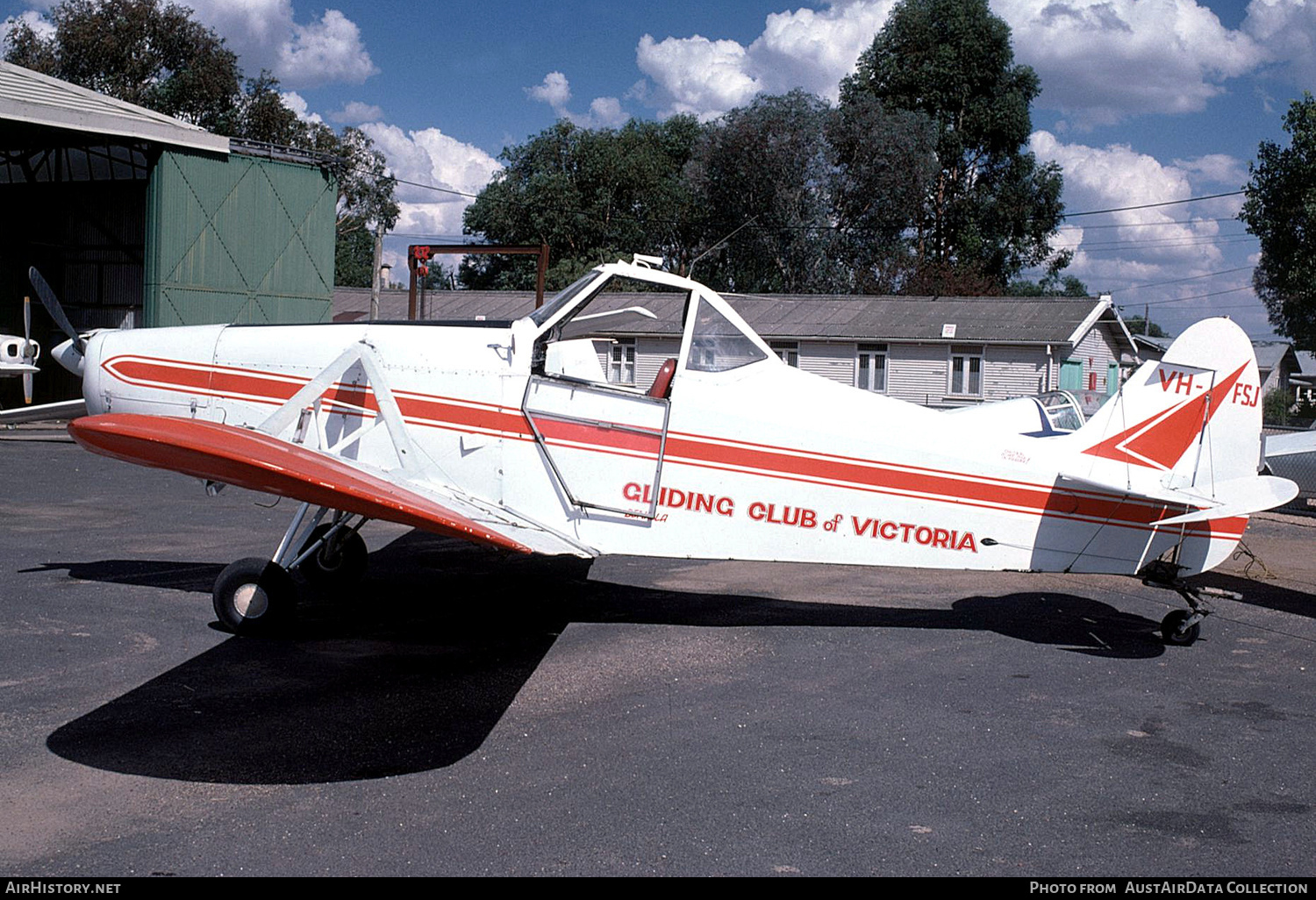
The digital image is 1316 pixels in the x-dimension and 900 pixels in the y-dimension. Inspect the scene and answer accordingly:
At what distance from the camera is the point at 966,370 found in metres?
33.0

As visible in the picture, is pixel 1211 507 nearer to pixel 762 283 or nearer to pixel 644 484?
pixel 644 484

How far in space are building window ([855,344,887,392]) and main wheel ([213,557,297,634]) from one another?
28563 mm

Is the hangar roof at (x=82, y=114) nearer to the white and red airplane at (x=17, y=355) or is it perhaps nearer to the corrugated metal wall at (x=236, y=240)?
the corrugated metal wall at (x=236, y=240)

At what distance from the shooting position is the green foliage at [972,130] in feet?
175

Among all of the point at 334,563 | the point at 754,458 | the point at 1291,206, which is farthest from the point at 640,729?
the point at 1291,206

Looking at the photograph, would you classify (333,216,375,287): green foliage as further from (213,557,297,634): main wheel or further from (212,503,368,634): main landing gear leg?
(213,557,297,634): main wheel

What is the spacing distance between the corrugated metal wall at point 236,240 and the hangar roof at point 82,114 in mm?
696

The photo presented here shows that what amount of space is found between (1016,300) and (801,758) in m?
32.0

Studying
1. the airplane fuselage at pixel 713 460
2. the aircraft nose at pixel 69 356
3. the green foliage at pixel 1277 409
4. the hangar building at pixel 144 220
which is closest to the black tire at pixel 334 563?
the airplane fuselage at pixel 713 460

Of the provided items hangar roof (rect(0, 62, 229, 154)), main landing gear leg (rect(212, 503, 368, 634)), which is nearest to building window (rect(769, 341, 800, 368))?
hangar roof (rect(0, 62, 229, 154))

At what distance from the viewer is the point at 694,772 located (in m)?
4.92

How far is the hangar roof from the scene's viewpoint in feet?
73.7

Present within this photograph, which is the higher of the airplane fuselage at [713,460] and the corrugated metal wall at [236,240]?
the corrugated metal wall at [236,240]

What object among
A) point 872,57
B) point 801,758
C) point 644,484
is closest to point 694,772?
point 801,758
